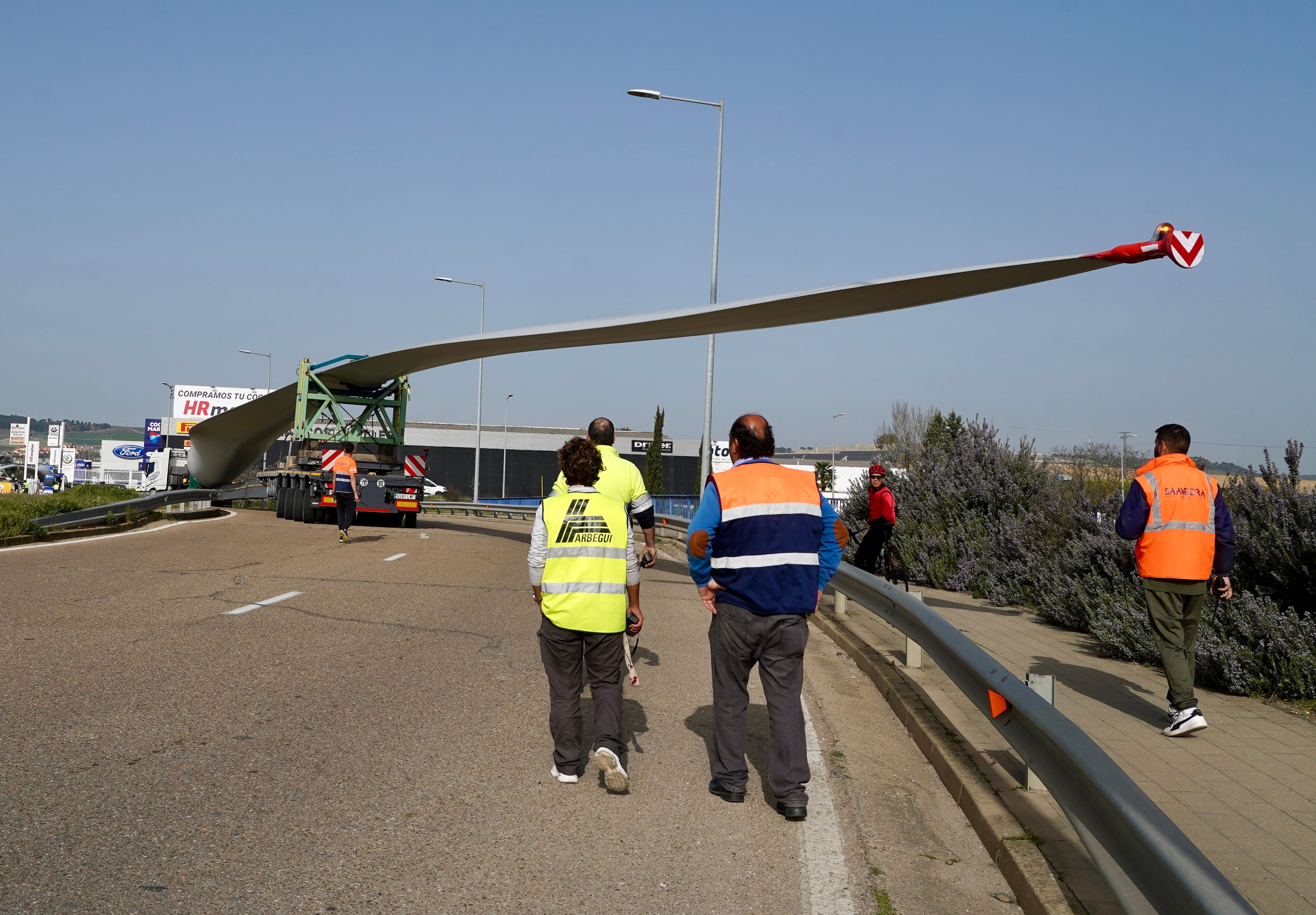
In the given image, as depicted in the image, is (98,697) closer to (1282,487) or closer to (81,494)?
(1282,487)

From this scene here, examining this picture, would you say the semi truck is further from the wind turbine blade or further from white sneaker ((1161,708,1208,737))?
white sneaker ((1161,708,1208,737))

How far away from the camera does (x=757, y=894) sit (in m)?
4.00

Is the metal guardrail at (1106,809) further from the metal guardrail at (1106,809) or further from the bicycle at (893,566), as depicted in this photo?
the bicycle at (893,566)

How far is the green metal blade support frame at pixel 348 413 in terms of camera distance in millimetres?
25359

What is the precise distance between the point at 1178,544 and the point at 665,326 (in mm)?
11034

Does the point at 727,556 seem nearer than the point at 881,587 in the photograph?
Yes

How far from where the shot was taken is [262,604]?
10.6 metres

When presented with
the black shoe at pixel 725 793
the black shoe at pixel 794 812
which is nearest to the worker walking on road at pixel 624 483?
the black shoe at pixel 725 793

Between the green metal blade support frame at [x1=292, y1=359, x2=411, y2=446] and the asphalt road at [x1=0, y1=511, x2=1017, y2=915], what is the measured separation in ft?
53.3

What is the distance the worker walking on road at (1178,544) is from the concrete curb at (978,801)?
145 centimetres

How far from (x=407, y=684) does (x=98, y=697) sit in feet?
6.17

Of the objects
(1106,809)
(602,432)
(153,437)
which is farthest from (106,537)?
(153,437)

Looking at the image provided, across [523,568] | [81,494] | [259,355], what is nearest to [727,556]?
[523,568]

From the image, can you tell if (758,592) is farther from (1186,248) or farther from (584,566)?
(1186,248)
